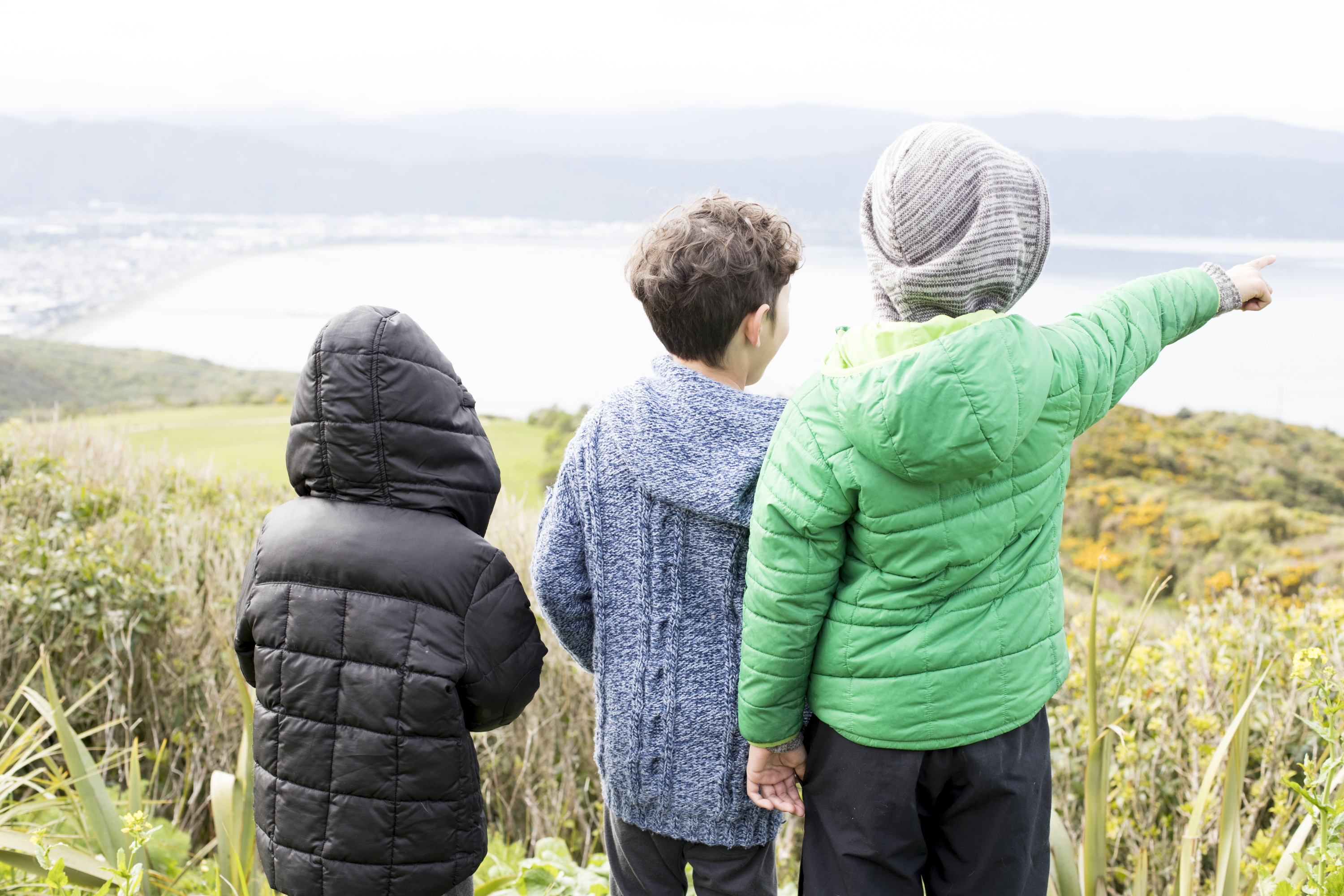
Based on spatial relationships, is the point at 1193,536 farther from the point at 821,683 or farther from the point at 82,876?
the point at 82,876

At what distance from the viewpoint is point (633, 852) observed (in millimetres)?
1562

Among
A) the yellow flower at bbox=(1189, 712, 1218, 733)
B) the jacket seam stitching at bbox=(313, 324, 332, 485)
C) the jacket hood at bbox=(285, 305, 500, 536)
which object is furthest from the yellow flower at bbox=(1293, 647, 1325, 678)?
the jacket seam stitching at bbox=(313, 324, 332, 485)

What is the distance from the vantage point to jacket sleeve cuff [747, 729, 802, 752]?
1.34 meters

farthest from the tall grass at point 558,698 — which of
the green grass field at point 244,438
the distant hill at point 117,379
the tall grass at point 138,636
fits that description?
the distant hill at point 117,379

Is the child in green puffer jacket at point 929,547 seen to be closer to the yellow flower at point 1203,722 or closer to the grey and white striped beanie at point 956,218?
the grey and white striped beanie at point 956,218

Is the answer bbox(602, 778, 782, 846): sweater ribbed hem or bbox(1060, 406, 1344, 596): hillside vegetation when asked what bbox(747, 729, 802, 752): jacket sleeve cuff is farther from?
bbox(1060, 406, 1344, 596): hillside vegetation

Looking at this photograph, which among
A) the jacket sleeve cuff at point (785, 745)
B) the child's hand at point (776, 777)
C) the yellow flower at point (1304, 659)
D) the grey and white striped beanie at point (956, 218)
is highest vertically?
the grey and white striped beanie at point (956, 218)

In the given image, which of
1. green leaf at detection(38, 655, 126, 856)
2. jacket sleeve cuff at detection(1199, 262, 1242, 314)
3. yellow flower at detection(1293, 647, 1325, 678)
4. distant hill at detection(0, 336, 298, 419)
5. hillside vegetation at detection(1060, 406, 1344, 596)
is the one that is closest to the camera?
yellow flower at detection(1293, 647, 1325, 678)

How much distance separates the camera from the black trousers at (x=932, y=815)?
1291 mm

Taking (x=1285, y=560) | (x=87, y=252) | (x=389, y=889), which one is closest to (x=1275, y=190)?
(x=1285, y=560)

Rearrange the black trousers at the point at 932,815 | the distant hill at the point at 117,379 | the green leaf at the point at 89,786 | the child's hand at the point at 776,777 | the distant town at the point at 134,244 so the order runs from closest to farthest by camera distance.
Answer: the black trousers at the point at 932,815 → the child's hand at the point at 776,777 → the green leaf at the point at 89,786 → the distant hill at the point at 117,379 → the distant town at the point at 134,244

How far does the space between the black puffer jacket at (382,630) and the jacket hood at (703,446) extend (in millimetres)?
346

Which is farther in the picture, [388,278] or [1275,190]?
[388,278]

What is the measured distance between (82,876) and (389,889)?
800mm
